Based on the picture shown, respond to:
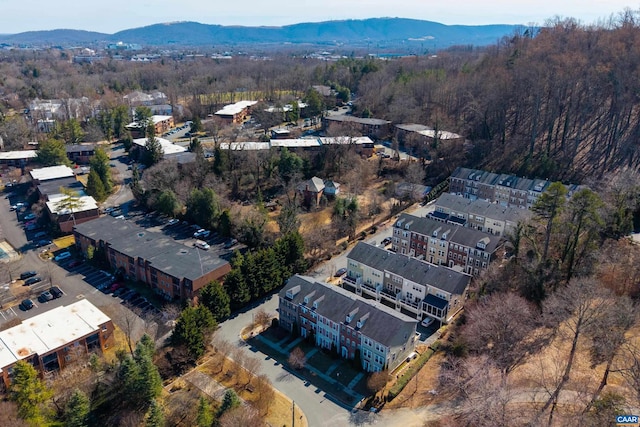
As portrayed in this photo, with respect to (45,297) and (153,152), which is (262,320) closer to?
(45,297)

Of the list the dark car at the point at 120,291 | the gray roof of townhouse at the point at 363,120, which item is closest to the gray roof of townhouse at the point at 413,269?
the dark car at the point at 120,291

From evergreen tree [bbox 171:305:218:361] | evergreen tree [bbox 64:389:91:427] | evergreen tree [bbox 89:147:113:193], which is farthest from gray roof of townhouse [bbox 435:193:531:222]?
evergreen tree [bbox 89:147:113:193]

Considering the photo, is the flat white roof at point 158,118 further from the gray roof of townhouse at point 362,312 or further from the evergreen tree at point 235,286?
the gray roof of townhouse at point 362,312

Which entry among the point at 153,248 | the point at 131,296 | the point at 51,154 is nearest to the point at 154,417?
the point at 131,296

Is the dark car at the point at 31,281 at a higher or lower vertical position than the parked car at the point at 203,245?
lower

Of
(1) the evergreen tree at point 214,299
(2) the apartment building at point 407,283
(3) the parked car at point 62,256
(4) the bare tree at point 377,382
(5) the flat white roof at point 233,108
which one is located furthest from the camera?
(5) the flat white roof at point 233,108

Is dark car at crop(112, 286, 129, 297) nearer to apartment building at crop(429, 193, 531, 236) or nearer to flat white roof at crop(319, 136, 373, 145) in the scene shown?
apartment building at crop(429, 193, 531, 236)
